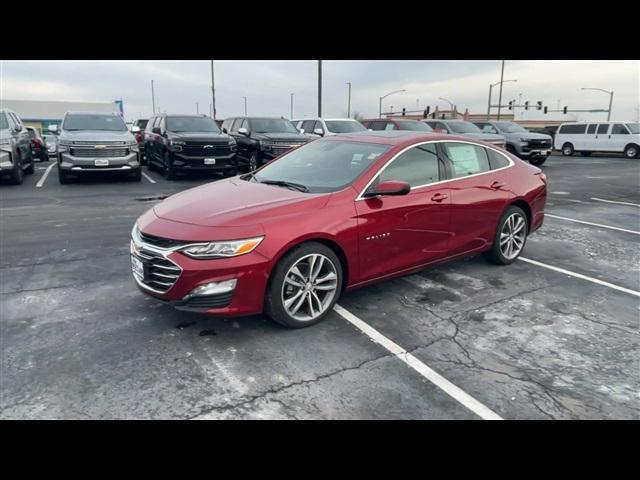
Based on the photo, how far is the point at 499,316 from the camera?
13.9 feet

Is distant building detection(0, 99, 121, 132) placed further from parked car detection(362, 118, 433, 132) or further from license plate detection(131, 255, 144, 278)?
license plate detection(131, 255, 144, 278)

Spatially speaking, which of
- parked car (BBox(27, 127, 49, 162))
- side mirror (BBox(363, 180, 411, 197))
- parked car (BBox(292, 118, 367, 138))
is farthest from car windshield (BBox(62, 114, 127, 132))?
side mirror (BBox(363, 180, 411, 197))

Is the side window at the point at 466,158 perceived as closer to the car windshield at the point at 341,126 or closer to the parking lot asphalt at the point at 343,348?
the parking lot asphalt at the point at 343,348

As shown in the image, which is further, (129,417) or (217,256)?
(217,256)

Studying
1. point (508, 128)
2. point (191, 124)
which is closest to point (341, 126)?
point (191, 124)

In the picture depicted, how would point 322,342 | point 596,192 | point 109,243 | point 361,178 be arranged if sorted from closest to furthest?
1. point 322,342
2. point 361,178
3. point 109,243
4. point 596,192

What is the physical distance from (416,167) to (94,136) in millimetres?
10066

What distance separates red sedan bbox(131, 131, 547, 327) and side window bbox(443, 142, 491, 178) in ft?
0.05

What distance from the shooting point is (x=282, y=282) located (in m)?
3.65
